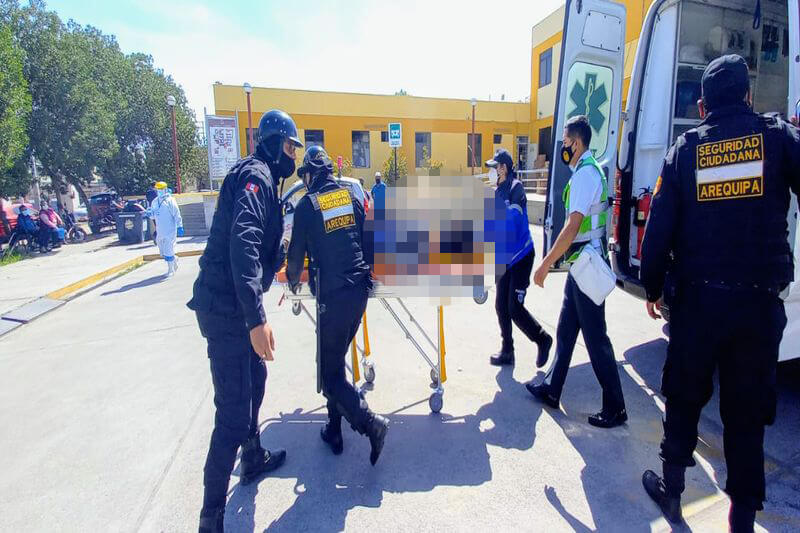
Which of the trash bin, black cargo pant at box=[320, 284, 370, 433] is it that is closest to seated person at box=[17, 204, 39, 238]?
the trash bin

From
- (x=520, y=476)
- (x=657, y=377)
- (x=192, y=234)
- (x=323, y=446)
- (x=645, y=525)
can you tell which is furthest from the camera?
(x=192, y=234)

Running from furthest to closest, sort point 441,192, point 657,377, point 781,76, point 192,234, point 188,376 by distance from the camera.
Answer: point 192,234 → point 781,76 → point 188,376 → point 657,377 → point 441,192

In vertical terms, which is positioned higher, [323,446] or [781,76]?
[781,76]

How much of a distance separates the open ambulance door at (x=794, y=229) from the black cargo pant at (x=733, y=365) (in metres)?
0.99

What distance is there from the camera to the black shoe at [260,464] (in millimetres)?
2701

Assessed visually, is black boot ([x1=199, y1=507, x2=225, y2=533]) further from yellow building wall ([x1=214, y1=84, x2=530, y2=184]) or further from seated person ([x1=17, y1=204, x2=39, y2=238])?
yellow building wall ([x1=214, y1=84, x2=530, y2=184])

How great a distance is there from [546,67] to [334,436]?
83.1ft

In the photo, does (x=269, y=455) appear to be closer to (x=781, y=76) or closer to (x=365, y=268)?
(x=365, y=268)

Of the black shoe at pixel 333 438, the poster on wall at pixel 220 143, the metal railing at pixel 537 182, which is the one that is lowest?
the black shoe at pixel 333 438

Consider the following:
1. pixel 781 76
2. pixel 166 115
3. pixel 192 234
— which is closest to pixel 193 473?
pixel 781 76

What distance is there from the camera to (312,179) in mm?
2723

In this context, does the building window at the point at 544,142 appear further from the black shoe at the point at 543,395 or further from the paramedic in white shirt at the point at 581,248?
the black shoe at the point at 543,395

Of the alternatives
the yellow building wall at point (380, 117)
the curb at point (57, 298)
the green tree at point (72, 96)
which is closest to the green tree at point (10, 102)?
the green tree at point (72, 96)

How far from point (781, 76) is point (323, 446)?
677 centimetres
